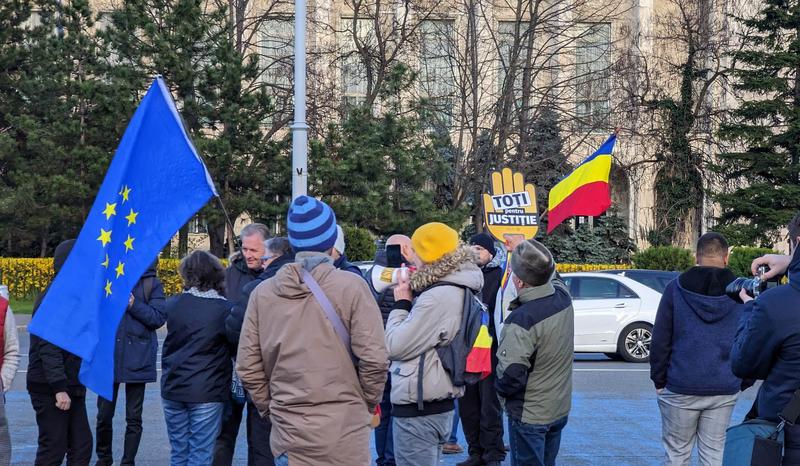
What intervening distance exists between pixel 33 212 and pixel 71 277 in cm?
2015

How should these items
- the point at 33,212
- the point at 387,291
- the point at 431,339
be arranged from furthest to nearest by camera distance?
the point at 33,212
the point at 387,291
the point at 431,339

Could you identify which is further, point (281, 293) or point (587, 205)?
point (587, 205)

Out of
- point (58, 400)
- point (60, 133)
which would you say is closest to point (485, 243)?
point (58, 400)

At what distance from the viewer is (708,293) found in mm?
6133

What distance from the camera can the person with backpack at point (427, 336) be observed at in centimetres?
540

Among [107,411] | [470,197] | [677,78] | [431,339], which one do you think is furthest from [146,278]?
[677,78]

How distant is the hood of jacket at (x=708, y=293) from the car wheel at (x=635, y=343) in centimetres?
1013

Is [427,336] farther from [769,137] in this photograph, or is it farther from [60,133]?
[769,137]

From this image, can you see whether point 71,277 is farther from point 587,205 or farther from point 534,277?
point 587,205

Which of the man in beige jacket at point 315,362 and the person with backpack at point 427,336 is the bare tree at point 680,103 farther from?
the man in beige jacket at point 315,362

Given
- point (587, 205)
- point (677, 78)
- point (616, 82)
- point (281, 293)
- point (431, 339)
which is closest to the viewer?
point (281, 293)

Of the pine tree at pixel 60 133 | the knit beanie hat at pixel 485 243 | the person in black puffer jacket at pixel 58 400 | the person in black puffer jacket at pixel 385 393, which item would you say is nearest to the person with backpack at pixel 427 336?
the person in black puffer jacket at pixel 385 393

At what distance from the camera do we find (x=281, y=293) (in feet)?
14.7

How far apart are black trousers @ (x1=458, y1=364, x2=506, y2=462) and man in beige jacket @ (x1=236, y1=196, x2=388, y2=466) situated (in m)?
3.61
